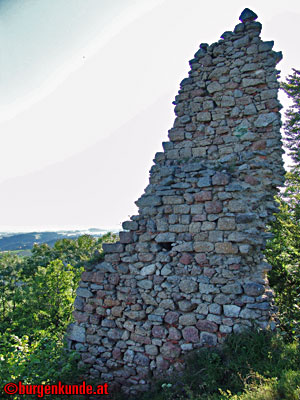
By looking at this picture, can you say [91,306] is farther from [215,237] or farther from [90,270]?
[215,237]

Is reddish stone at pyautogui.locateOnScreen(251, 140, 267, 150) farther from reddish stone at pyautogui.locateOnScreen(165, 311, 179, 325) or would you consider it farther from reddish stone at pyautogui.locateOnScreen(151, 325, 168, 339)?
reddish stone at pyautogui.locateOnScreen(151, 325, 168, 339)

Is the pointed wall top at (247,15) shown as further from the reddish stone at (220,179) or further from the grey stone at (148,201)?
the grey stone at (148,201)

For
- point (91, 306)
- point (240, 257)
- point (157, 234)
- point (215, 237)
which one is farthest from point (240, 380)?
point (91, 306)

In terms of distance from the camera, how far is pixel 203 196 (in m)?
4.79

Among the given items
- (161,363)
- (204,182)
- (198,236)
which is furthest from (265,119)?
(161,363)

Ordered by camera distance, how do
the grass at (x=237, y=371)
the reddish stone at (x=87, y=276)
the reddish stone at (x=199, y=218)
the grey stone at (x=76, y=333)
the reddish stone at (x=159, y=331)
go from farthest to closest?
the reddish stone at (x=87, y=276)
the grey stone at (x=76, y=333)
the reddish stone at (x=199, y=218)
the reddish stone at (x=159, y=331)
the grass at (x=237, y=371)

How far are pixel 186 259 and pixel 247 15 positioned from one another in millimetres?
4567

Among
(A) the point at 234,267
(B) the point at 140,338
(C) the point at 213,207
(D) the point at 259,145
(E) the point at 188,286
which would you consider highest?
(D) the point at 259,145

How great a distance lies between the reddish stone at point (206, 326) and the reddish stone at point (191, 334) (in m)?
0.09

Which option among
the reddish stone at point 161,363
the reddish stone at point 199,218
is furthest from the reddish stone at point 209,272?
the reddish stone at point 161,363

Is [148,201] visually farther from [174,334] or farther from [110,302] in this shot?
[174,334]

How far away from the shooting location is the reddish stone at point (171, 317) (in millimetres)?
4586

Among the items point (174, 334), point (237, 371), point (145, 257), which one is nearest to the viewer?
point (237, 371)

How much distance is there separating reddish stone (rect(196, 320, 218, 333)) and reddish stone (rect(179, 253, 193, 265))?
3.05ft
